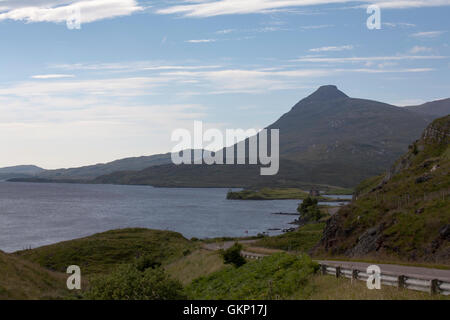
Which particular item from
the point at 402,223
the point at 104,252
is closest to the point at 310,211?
the point at 104,252

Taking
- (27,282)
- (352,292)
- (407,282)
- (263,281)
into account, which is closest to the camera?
(407,282)

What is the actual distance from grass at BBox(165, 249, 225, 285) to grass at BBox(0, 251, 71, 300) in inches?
403

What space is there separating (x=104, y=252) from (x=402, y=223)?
47.4 metres

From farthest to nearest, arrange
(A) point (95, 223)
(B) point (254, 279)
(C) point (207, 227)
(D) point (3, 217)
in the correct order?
(D) point (3, 217)
(A) point (95, 223)
(C) point (207, 227)
(B) point (254, 279)

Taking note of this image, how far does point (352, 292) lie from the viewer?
23.8 meters

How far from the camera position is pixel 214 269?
46.8 meters

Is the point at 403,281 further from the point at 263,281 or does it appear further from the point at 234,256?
the point at 234,256

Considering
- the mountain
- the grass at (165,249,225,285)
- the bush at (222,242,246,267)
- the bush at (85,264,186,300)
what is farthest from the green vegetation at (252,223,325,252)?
the bush at (85,264,186,300)

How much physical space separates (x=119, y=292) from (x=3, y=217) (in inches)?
6853

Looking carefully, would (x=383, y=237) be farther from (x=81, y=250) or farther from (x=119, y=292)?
(x=81, y=250)

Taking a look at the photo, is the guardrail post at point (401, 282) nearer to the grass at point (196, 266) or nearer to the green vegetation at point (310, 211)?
the grass at point (196, 266)

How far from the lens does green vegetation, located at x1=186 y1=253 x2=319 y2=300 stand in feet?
93.1
